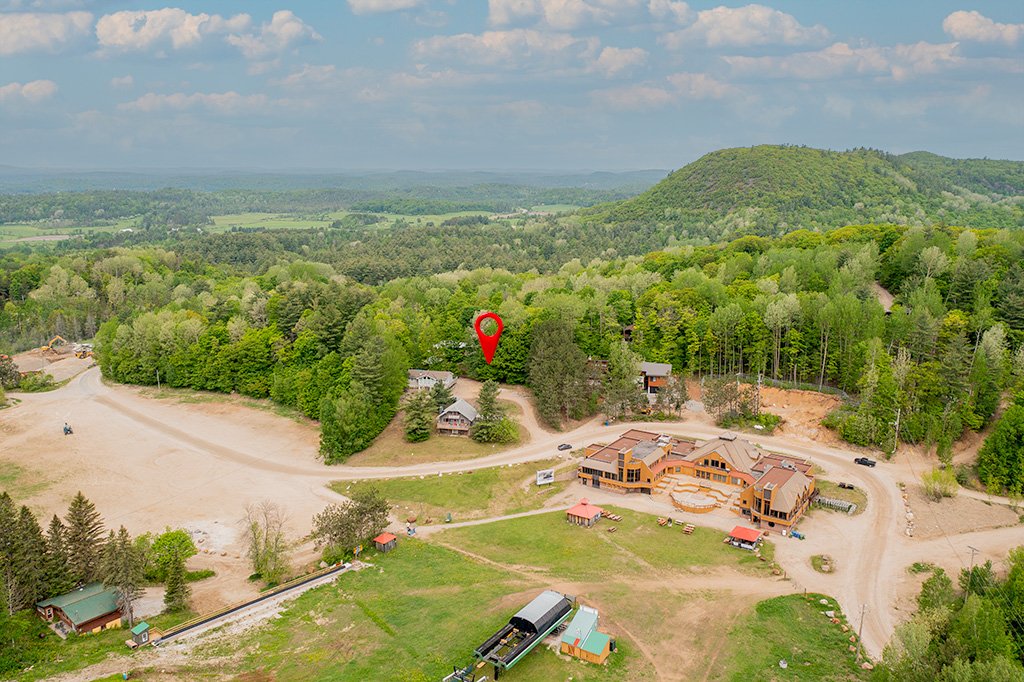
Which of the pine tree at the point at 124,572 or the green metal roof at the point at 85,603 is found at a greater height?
the pine tree at the point at 124,572

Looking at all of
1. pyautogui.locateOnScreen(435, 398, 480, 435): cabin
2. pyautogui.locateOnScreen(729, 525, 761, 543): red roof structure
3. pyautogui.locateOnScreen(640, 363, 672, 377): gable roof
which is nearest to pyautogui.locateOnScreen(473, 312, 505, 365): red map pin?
pyautogui.locateOnScreen(435, 398, 480, 435): cabin

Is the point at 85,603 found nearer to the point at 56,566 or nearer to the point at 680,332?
the point at 56,566

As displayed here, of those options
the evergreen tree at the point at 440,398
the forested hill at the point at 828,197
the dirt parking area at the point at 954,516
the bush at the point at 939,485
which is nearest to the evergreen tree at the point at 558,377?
the evergreen tree at the point at 440,398

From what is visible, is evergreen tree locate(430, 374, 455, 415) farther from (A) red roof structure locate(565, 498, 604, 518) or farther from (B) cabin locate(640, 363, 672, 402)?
(A) red roof structure locate(565, 498, 604, 518)

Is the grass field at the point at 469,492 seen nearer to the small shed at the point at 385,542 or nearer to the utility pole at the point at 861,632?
the small shed at the point at 385,542

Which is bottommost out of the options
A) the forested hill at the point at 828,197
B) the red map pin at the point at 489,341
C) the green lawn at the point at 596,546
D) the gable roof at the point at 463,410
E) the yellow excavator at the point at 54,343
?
the green lawn at the point at 596,546

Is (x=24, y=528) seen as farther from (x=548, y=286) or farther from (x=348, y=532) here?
(x=548, y=286)
